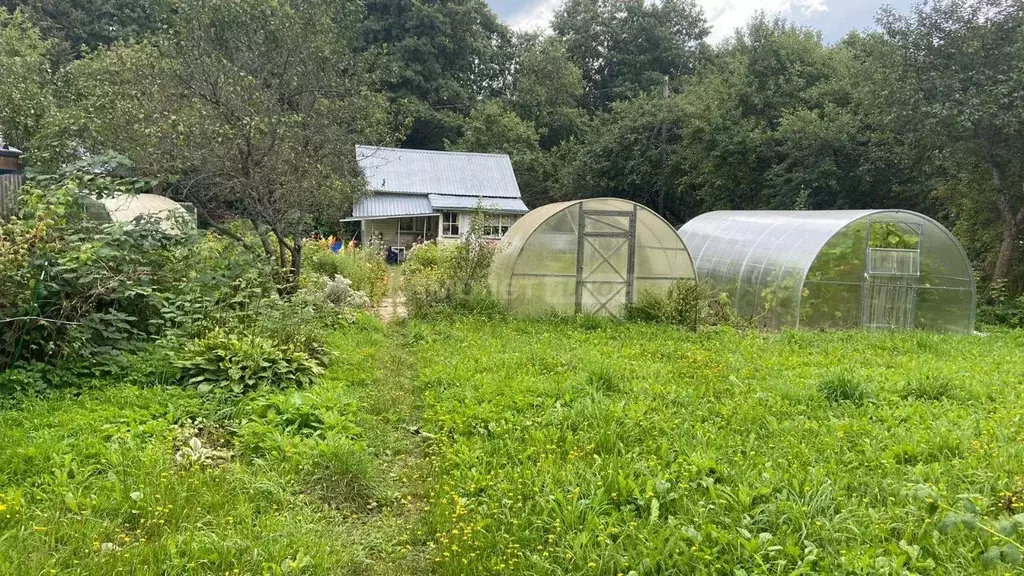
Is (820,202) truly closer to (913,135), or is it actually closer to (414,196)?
(913,135)

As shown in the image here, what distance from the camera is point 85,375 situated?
5762 mm

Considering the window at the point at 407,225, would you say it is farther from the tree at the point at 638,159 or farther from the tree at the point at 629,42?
the tree at the point at 629,42

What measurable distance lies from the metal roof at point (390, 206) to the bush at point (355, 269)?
28.9 feet

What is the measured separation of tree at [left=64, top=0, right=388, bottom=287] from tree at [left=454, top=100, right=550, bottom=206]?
19.3 meters

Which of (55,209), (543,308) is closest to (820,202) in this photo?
(543,308)

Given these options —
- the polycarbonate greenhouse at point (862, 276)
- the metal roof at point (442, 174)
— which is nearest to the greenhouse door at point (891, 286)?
the polycarbonate greenhouse at point (862, 276)

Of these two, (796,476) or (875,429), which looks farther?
(875,429)

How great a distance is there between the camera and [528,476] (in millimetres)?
4125

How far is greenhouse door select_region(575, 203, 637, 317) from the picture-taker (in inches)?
436

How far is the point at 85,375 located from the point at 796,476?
6036mm

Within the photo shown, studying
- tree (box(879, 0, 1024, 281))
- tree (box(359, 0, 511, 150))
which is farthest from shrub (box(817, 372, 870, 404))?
tree (box(359, 0, 511, 150))

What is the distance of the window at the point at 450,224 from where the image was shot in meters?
24.7

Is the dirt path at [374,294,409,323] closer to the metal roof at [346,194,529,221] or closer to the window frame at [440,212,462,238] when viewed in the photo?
the metal roof at [346,194,529,221]

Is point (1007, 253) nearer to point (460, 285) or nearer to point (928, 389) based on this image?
point (928, 389)
